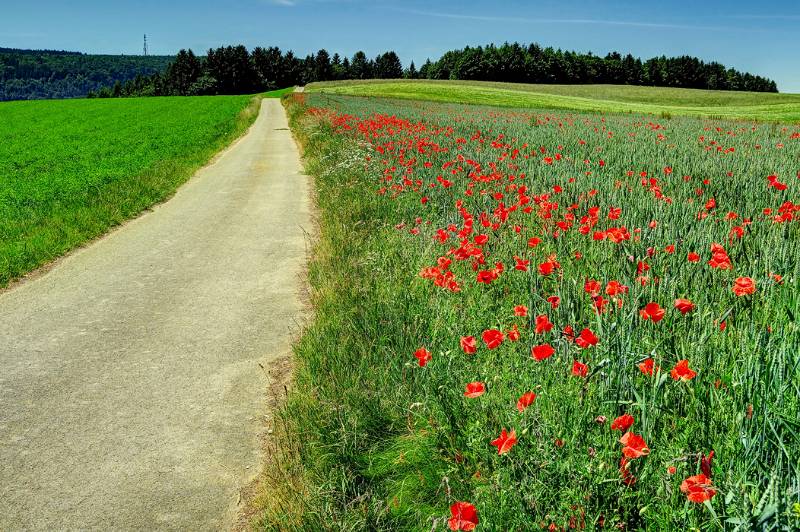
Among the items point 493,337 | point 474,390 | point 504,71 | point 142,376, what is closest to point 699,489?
point 474,390

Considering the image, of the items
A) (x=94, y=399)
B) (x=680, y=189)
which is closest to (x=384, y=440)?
(x=94, y=399)

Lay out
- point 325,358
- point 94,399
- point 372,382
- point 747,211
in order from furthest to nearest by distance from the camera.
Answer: point 747,211 → point 94,399 → point 325,358 → point 372,382

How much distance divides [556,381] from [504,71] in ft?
423

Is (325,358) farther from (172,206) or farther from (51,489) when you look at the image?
(172,206)

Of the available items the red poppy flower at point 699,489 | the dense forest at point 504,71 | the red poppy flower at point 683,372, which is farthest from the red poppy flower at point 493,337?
the dense forest at point 504,71

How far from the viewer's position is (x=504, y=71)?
123 m

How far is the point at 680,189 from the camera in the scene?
753 centimetres

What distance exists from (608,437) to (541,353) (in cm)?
48

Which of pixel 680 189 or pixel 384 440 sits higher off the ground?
pixel 680 189

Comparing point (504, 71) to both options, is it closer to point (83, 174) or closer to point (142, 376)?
point (83, 174)

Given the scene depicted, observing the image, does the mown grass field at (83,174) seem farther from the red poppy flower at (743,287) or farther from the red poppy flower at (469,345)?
the red poppy flower at (743,287)

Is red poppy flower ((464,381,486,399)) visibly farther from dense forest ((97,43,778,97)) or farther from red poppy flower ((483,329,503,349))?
dense forest ((97,43,778,97))

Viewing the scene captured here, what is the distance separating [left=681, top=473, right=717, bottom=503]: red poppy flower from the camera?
5.53ft

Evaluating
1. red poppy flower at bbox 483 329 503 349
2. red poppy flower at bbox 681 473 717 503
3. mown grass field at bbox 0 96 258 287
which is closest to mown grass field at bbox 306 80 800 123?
mown grass field at bbox 0 96 258 287
